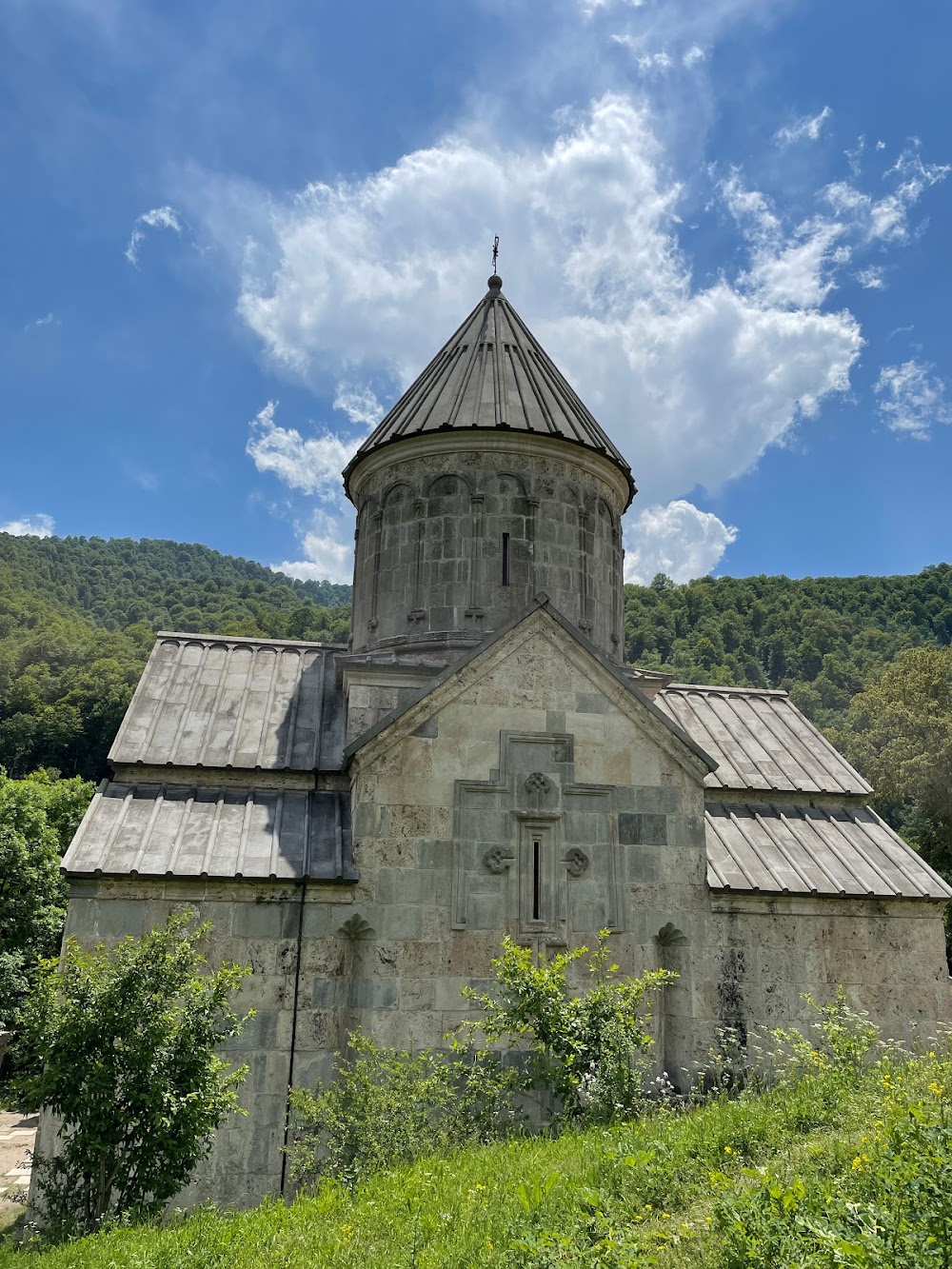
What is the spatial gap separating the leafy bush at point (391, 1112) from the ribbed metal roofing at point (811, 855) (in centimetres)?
314

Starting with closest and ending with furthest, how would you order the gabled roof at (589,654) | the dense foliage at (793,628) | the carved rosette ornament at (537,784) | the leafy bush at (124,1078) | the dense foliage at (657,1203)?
the dense foliage at (657,1203), the leafy bush at (124,1078), the carved rosette ornament at (537,784), the gabled roof at (589,654), the dense foliage at (793,628)

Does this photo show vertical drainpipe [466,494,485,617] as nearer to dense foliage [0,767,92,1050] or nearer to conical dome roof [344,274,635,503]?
conical dome roof [344,274,635,503]

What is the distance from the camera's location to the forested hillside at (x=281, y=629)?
48.8 metres

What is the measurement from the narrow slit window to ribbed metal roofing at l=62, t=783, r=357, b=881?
64.7 inches

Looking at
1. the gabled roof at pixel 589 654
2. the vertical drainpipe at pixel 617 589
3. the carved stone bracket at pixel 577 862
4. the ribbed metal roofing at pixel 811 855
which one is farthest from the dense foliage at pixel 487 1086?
the vertical drainpipe at pixel 617 589

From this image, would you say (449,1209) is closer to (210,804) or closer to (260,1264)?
(260,1264)

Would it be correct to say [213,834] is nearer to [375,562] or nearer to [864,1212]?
[375,562]

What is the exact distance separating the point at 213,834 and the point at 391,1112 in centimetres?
304

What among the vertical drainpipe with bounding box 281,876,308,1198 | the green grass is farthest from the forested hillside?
the green grass

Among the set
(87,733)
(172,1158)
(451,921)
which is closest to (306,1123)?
(172,1158)

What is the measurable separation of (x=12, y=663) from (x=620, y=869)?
170 ft

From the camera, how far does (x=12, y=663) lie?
52.4 m

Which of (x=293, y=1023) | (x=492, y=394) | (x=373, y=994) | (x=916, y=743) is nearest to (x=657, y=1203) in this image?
(x=373, y=994)

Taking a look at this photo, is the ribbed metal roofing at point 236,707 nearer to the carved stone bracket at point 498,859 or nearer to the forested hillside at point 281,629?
the carved stone bracket at point 498,859
